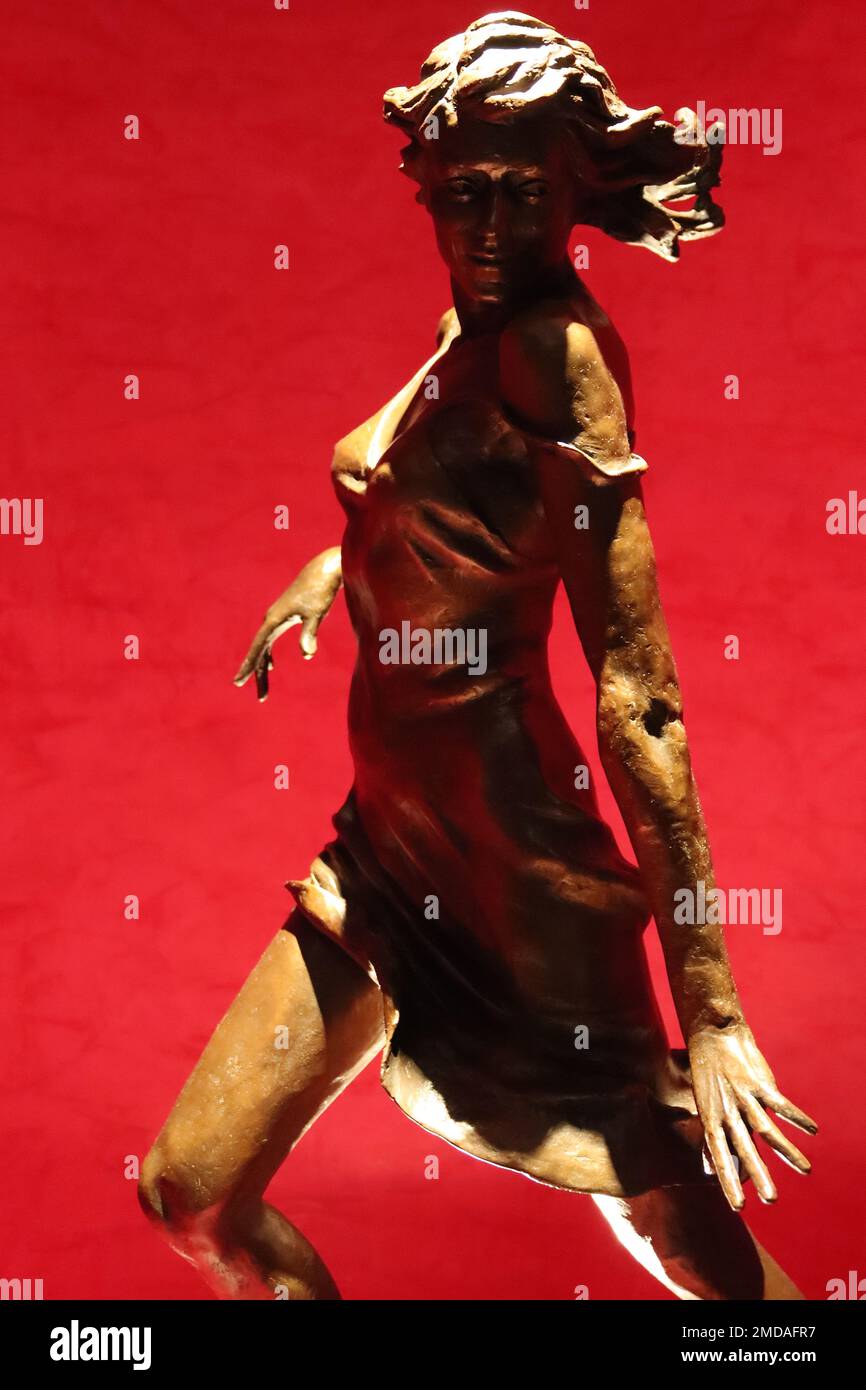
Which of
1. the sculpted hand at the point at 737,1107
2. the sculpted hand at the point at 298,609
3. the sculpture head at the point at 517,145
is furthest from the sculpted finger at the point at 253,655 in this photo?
the sculpted hand at the point at 737,1107

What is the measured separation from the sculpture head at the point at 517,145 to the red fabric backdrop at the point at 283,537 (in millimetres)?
1296

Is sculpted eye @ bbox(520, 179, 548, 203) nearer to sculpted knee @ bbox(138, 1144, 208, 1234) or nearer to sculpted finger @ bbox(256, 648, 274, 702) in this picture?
sculpted finger @ bbox(256, 648, 274, 702)

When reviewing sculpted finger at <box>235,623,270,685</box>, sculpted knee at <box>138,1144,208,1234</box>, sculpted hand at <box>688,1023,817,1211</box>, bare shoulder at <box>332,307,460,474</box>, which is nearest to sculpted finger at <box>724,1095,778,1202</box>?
sculpted hand at <box>688,1023,817,1211</box>

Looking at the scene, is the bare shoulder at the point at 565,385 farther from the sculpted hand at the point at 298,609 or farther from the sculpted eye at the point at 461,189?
the sculpted hand at the point at 298,609

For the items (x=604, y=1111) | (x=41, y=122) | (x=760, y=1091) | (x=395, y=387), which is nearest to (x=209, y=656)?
(x=395, y=387)

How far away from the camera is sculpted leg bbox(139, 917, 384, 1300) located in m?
2.80

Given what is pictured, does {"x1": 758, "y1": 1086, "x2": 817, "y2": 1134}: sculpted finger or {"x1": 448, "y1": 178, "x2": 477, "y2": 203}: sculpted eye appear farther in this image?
{"x1": 448, "y1": 178, "x2": 477, "y2": 203}: sculpted eye

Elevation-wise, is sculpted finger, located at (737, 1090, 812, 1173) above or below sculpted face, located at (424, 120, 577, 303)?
below

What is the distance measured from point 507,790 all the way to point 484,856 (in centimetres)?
9

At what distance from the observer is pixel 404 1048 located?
2803 mm

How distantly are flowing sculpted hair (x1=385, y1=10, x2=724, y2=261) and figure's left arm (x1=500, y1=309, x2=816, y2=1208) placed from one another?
240 mm

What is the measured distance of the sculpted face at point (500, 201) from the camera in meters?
2.59

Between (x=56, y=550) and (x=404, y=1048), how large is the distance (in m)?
1.67

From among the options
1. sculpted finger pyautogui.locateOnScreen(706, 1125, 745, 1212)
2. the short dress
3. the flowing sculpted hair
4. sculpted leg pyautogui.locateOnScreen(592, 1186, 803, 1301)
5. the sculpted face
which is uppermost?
the flowing sculpted hair
